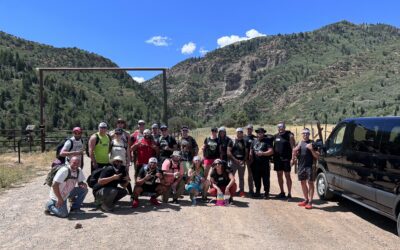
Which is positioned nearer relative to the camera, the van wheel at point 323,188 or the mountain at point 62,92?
the van wheel at point 323,188

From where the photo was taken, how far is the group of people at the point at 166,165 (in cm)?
841

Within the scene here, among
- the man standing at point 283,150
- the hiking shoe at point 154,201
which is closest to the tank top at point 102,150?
the hiking shoe at point 154,201

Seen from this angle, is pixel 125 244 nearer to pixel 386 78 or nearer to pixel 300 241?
pixel 300 241

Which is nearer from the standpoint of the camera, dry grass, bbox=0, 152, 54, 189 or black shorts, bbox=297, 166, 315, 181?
black shorts, bbox=297, 166, 315, 181

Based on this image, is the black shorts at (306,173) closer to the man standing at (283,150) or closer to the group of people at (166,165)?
the group of people at (166,165)

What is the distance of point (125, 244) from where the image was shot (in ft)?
20.8

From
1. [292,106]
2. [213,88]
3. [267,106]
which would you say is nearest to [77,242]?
[292,106]

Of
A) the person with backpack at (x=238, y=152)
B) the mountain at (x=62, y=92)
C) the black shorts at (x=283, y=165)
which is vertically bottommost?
the black shorts at (x=283, y=165)

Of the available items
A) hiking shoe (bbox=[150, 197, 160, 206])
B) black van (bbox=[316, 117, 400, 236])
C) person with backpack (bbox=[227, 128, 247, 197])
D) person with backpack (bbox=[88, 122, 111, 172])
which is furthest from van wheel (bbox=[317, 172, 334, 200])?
person with backpack (bbox=[88, 122, 111, 172])

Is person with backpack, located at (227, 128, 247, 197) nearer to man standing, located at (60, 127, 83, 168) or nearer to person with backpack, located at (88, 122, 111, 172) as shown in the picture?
person with backpack, located at (88, 122, 111, 172)

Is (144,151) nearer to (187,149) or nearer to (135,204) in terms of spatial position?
(187,149)

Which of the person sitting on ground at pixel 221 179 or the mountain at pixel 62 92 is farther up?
the mountain at pixel 62 92

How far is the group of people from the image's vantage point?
27.6 feet

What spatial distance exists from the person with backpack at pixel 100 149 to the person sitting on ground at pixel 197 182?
192 cm
